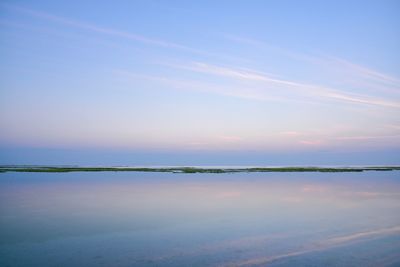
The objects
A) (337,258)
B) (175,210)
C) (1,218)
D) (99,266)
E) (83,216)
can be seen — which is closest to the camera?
(99,266)

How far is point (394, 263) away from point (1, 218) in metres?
14.4

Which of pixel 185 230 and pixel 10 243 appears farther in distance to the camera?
pixel 185 230

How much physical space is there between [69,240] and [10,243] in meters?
1.72

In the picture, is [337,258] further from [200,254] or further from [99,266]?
[99,266]

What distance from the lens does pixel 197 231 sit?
13234 mm

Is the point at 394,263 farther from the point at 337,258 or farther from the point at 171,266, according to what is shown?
the point at 171,266

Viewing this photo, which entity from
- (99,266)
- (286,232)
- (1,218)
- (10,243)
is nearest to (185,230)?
(286,232)

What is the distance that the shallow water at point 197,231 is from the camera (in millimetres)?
9875

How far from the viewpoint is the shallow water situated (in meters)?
9.88

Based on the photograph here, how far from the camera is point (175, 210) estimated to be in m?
17.9

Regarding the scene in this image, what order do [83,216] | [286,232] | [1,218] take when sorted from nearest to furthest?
[286,232]
[1,218]
[83,216]

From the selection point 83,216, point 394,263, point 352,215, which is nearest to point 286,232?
point 394,263

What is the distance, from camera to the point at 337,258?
9969 mm

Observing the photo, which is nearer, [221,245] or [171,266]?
[171,266]
